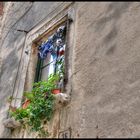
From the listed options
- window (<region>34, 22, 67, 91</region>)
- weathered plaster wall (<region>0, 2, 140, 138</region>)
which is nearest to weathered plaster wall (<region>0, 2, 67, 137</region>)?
window (<region>34, 22, 67, 91</region>)

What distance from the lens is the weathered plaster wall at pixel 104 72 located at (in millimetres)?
3832

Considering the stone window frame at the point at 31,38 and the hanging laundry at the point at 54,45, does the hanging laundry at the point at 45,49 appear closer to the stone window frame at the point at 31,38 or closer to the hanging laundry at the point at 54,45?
the hanging laundry at the point at 54,45

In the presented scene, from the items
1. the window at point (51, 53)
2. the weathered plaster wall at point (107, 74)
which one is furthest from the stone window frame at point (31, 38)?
the weathered plaster wall at point (107, 74)

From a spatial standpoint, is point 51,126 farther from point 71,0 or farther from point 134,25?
point 71,0

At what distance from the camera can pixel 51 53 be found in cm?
623

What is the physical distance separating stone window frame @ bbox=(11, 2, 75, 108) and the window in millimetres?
142

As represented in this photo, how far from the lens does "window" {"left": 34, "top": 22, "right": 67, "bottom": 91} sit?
590 cm

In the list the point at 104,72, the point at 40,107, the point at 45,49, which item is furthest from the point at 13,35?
the point at 104,72

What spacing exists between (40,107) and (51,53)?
1.59m

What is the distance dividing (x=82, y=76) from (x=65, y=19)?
1.67 m

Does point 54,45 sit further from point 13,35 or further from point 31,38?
point 13,35

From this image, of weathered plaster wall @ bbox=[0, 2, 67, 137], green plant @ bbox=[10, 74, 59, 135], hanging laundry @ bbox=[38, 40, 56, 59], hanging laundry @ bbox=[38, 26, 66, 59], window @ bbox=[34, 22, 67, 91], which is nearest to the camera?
green plant @ bbox=[10, 74, 59, 135]

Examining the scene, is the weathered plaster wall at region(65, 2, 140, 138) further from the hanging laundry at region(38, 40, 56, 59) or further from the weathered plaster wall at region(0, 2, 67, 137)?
the weathered plaster wall at region(0, 2, 67, 137)

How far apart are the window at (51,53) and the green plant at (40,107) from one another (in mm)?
509
